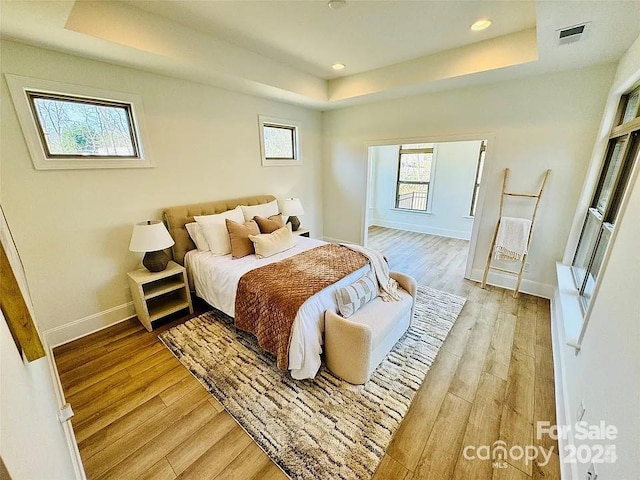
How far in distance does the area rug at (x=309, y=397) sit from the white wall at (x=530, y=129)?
1.61 metres

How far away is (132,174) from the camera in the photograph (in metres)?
2.58

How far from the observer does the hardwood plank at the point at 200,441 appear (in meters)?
1.46

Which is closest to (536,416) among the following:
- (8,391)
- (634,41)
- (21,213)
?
(8,391)

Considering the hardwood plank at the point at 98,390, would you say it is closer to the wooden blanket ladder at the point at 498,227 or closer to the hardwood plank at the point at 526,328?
the hardwood plank at the point at 526,328

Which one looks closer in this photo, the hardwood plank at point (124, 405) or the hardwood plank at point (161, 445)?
the hardwood plank at point (161, 445)

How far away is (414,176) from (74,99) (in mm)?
5778

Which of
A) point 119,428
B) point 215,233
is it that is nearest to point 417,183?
point 215,233

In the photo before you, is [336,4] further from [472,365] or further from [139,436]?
[139,436]

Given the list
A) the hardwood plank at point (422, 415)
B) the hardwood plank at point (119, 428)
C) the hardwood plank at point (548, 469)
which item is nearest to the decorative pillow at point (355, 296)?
the hardwood plank at point (422, 415)

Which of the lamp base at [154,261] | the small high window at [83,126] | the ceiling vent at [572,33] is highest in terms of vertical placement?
the ceiling vent at [572,33]

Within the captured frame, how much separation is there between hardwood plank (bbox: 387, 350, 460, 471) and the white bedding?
0.68 metres

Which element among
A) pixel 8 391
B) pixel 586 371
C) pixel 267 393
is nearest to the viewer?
pixel 8 391

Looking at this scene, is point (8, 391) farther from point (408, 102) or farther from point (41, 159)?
point (408, 102)

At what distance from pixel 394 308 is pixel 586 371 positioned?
3.81 feet
